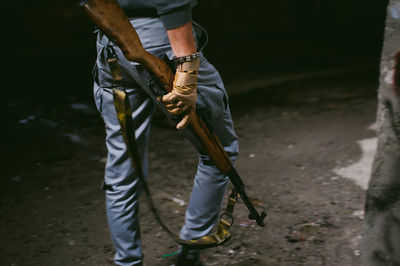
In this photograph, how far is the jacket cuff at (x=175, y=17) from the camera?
5.65 ft

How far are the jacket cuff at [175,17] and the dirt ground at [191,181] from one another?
145cm

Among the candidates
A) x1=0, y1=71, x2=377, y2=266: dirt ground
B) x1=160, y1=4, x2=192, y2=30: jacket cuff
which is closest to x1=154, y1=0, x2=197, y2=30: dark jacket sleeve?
x1=160, y1=4, x2=192, y2=30: jacket cuff

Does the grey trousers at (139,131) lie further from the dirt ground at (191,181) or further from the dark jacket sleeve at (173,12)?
the dirt ground at (191,181)

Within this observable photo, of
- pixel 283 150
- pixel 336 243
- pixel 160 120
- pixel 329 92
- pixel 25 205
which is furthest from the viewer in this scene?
pixel 329 92

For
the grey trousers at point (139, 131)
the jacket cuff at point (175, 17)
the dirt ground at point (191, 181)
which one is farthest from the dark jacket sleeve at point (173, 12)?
the dirt ground at point (191, 181)

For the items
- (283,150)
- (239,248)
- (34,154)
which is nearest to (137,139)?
(239,248)

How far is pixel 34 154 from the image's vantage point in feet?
14.4

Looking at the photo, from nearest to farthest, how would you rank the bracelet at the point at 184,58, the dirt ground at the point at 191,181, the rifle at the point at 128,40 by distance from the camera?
1. the rifle at the point at 128,40
2. the bracelet at the point at 184,58
3. the dirt ground at the point at 191,181

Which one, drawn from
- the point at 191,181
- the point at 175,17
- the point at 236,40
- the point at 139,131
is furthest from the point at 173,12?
the point at 236,40

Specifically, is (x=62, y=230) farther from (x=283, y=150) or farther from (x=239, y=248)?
(x=283, y=150)

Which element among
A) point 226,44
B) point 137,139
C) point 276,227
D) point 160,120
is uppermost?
point 137,139

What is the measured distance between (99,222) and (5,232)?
2.07 feet

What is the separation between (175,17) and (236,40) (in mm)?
8766

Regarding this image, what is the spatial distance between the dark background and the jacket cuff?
474cm
